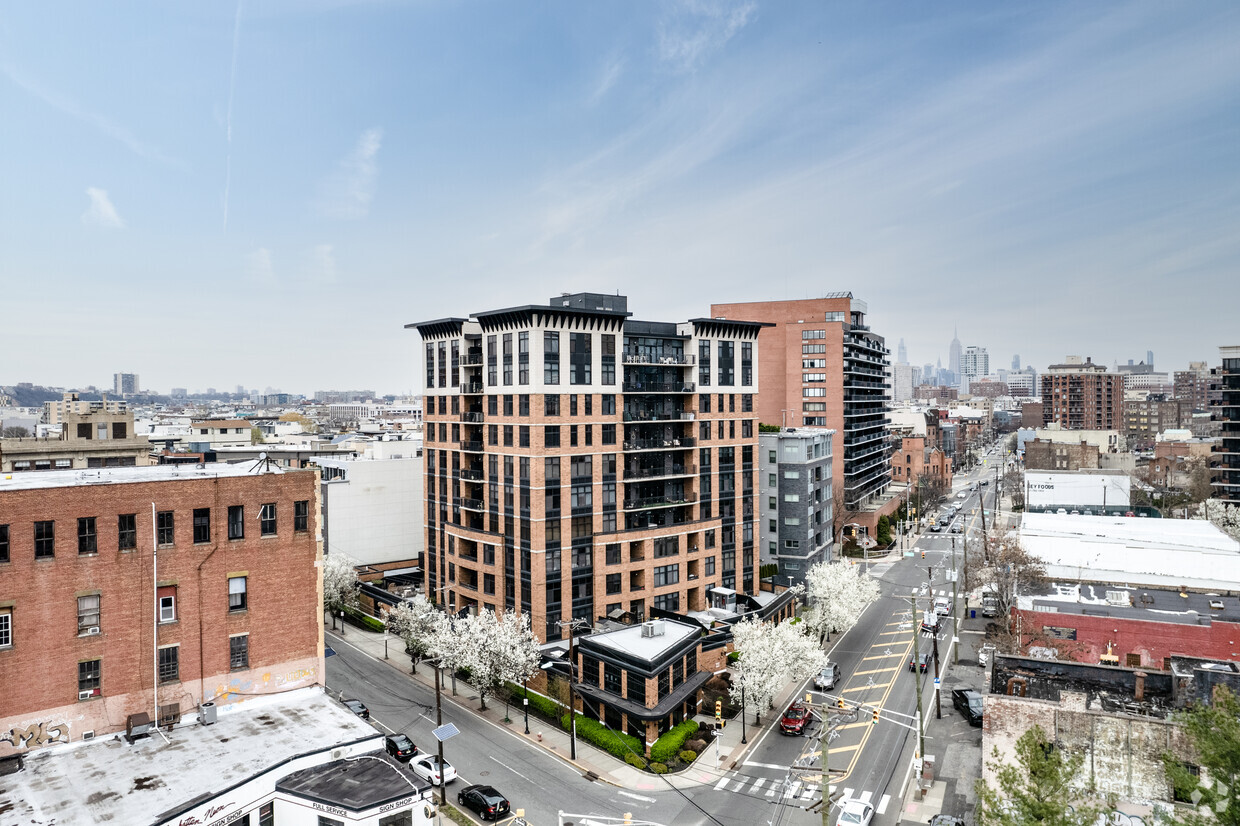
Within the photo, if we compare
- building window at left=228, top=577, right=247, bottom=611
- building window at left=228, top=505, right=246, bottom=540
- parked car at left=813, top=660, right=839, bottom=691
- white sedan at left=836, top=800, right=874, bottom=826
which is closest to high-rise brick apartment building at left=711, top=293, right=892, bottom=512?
parked car at left=813, top=660, right=839, bottom=691

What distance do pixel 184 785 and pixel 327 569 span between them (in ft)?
156

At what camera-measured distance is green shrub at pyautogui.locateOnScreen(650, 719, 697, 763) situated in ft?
148

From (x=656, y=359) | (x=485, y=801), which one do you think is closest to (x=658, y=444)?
(x=656, y=359)

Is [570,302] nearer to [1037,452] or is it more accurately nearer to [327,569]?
[327,569]

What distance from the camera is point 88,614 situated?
109 ft

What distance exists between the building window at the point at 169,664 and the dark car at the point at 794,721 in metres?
37.6

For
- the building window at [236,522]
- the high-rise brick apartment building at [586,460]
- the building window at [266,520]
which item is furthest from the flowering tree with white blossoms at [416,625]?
the building window at [236,522]

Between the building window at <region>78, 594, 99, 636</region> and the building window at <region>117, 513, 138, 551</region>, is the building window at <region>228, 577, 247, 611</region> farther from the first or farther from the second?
the building window at <region>78, 594, 99, 636</region>

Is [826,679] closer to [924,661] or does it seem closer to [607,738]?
[924,661]

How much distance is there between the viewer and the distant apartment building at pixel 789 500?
272 feet

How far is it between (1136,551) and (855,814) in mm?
54585

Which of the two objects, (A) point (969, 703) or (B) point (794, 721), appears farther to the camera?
(A) point (969, 703)

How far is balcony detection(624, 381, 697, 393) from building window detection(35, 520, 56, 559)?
44.8 m

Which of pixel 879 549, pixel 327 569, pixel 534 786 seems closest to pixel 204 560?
pixel 534 786
